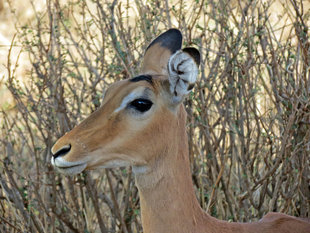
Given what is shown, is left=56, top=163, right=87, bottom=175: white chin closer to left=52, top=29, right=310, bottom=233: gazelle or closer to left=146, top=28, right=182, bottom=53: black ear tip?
left=52, top=29, right=310, bottom=233: gazelle

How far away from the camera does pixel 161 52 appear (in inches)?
142

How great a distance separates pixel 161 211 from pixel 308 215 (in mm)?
1973

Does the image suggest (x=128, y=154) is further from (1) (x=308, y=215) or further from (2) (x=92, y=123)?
(1) (x=308, y=215)

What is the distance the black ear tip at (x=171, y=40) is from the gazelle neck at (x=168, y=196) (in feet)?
2.03

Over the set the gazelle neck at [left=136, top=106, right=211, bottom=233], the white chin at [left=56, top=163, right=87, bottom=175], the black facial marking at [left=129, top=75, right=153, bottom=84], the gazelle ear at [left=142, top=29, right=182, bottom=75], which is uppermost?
the gazelle ear at [left=142, top=29, right=182, bottom=75]

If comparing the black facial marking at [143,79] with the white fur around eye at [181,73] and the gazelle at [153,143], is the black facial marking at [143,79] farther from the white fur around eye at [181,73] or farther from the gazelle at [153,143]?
the white fur around eye at [181,73]

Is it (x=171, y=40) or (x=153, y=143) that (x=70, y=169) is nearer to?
(x=153, y=143)

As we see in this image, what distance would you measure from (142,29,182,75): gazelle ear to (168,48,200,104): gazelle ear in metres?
0.40

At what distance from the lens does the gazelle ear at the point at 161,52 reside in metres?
3.56

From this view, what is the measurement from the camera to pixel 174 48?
3646mm

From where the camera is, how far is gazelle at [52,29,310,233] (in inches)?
118

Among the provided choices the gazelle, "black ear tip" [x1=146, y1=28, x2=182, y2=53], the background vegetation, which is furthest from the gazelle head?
the background vegetation

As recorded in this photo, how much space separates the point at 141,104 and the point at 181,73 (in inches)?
10.0

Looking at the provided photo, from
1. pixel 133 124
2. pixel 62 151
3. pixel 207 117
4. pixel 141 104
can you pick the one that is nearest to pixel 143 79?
pixel 141 104
